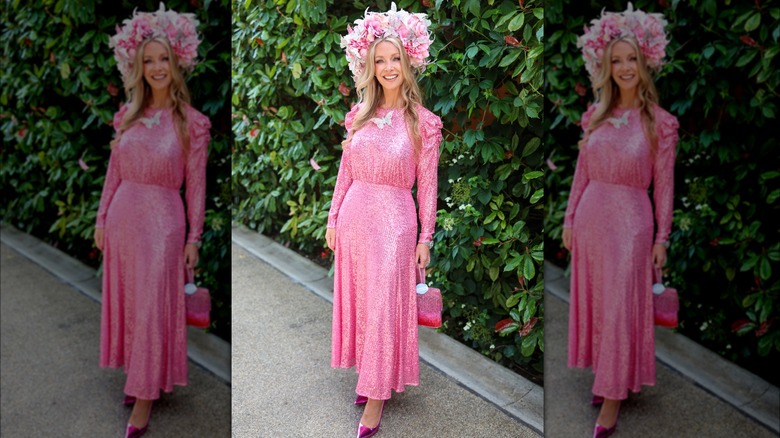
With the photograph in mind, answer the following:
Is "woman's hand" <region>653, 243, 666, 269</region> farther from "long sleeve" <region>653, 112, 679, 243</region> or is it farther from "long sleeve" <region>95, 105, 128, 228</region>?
"long sleeve" <region>95, 105, 128, 228</region>

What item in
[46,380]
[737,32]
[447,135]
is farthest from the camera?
[46,380]

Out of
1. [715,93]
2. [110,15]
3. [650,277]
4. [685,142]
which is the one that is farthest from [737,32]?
[110,15]

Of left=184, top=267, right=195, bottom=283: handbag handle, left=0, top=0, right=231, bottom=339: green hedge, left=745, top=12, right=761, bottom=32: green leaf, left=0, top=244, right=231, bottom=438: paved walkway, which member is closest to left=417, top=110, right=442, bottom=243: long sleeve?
left=0, top=0, right=231, bottom=339: green hedge

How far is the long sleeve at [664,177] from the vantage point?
204 cm

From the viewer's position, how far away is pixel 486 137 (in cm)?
198

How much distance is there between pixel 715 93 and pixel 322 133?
1.19 metres

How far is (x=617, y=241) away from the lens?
2041 mm

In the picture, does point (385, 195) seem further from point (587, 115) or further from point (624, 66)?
point (624, 66)

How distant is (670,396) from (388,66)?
4.29 feet

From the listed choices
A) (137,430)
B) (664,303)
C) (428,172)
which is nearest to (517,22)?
(428,172)

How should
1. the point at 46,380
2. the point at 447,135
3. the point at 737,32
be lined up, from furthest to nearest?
the point at 46,380 → the point at 737,32 → the point at 447,135

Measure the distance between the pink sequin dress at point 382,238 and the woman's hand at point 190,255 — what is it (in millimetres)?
470

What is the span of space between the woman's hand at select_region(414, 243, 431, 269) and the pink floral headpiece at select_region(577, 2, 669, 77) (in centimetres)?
70

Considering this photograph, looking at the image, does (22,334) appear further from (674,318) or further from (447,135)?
(674,318)
